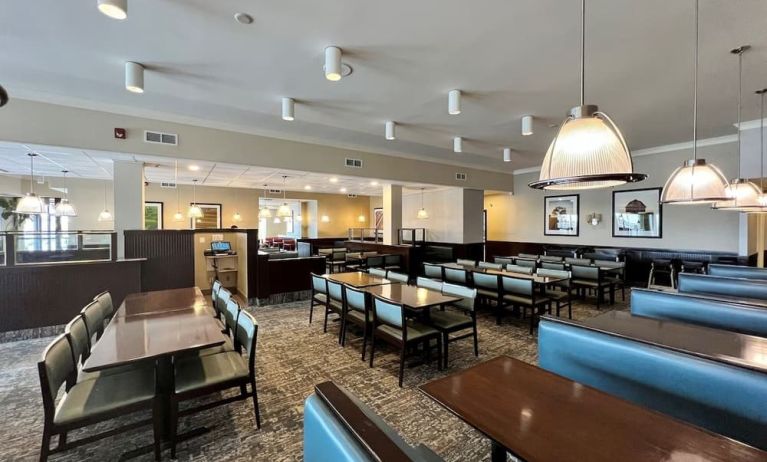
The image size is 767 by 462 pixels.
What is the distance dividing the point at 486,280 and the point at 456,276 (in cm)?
64

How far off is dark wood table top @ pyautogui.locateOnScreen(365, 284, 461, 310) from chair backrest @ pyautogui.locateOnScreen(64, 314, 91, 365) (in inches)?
95.3

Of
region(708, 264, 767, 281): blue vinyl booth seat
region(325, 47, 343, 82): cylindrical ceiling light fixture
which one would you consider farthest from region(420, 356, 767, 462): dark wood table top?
region(708, 264, 767, 281): blue vinyl booth seat

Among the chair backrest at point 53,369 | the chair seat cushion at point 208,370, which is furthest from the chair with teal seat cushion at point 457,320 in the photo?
the chair backrest at point 53,369

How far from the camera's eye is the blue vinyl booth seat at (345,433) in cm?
87

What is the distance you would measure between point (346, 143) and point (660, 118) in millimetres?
5414

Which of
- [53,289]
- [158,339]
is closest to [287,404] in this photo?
[158,339]

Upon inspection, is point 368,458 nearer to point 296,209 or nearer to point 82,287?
point 82,287

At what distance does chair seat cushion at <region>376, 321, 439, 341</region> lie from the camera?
3.06m

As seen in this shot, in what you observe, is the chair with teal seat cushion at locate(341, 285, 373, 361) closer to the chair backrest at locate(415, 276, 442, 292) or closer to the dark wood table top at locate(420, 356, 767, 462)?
the chair backrest at locate(415, 276, 442, 292)

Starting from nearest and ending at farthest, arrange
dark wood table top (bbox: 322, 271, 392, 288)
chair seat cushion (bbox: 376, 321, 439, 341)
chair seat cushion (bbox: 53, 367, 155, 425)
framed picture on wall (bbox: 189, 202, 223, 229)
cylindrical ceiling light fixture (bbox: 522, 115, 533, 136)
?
chair seat cushion (bbox: 53, 367, 155, 425), chair seat cushion (bbox: 376, 321, 439, 341), dark wood table top (bbox: 322, 271, 392, 288), cylindrical ceiling light fixture (bbox: 522, 115, 533, 136), framed picture on wall (bbox: 189, 202, 223, 229)

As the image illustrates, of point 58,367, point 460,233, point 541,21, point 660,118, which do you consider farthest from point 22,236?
point 660,118

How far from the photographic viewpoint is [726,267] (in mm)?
4059

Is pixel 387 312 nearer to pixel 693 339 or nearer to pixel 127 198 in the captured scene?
pixel 693 339

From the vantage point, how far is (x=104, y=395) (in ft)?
6.48
